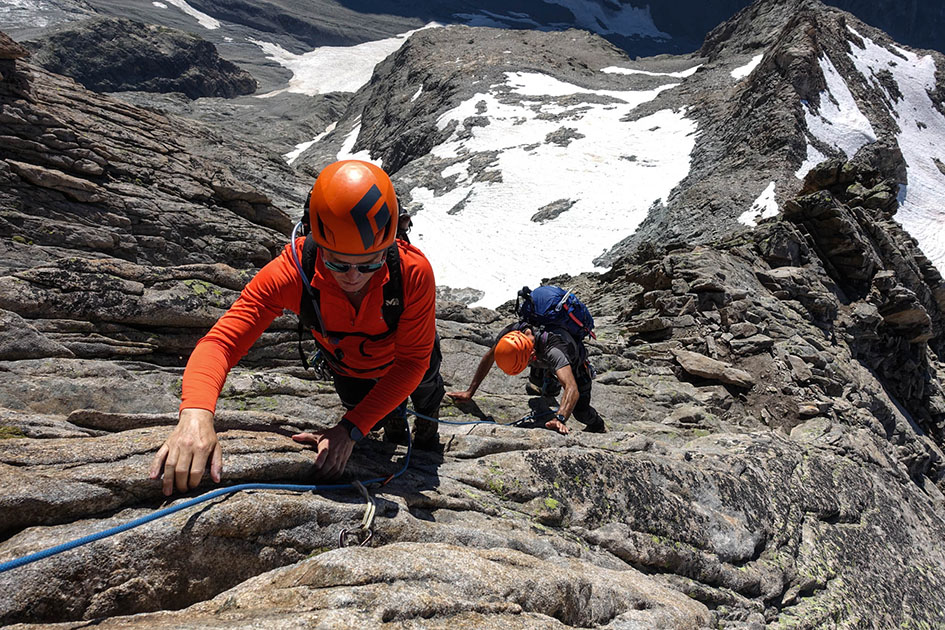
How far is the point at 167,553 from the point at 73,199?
9470 mm

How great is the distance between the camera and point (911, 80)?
42.8 m

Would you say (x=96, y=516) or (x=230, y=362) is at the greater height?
(x=230, y=362)

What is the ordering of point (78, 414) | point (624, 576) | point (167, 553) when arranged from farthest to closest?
point (624, 576) → point (78, 414) → point (167, 553)

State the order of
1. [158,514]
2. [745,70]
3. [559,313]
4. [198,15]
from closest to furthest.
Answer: [158,514]
[559,313]
[745,70]
[198,15]

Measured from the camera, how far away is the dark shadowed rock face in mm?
73250

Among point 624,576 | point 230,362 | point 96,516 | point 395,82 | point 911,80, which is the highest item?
point 911,80

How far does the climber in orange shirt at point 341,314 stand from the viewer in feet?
9.36

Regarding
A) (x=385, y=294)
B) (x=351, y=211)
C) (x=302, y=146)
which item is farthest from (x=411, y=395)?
(x=302, y=146)

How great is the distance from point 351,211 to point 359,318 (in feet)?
3.21

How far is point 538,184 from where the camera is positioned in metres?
35.4

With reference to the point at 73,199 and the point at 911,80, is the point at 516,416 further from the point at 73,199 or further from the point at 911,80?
the point at 911,80

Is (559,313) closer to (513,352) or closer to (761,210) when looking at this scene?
(513,352)

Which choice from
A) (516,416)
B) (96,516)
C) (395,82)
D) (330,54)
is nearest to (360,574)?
(96,516)

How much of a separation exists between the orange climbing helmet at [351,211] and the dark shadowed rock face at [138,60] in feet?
307
